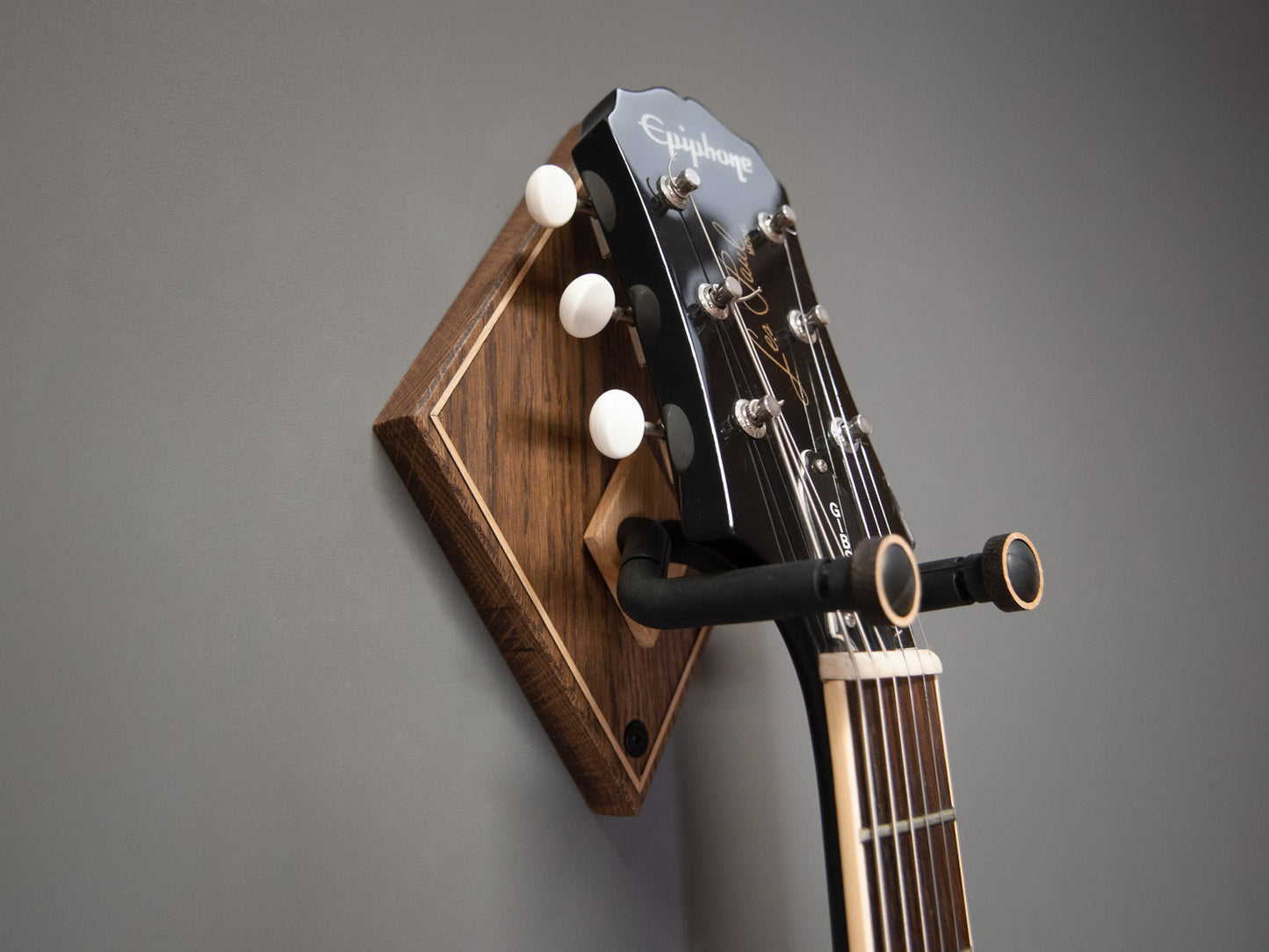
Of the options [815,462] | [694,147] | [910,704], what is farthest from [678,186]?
[910,704]

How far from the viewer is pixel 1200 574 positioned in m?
1.08

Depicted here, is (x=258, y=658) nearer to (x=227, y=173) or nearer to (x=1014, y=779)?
(x=227, y=173)

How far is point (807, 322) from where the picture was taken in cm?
59

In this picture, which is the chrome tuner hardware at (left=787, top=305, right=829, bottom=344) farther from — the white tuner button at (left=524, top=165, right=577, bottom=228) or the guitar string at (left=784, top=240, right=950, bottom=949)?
the white tuner button at (left=524, top=165, right=577, bottom=228)

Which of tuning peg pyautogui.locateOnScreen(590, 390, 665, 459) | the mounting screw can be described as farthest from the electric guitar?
the mounting screw

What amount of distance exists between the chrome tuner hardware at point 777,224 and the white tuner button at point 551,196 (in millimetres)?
139

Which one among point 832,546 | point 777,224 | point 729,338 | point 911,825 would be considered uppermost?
point 777,224

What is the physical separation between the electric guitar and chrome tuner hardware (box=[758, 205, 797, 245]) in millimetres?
25

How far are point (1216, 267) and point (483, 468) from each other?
1169mm

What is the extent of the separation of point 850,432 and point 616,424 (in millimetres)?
170

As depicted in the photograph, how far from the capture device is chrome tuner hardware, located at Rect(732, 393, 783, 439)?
474 millimetres

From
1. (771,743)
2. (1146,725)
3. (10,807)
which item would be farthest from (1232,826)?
(10,807)

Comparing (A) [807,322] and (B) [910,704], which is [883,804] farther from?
(A) [807,322]
